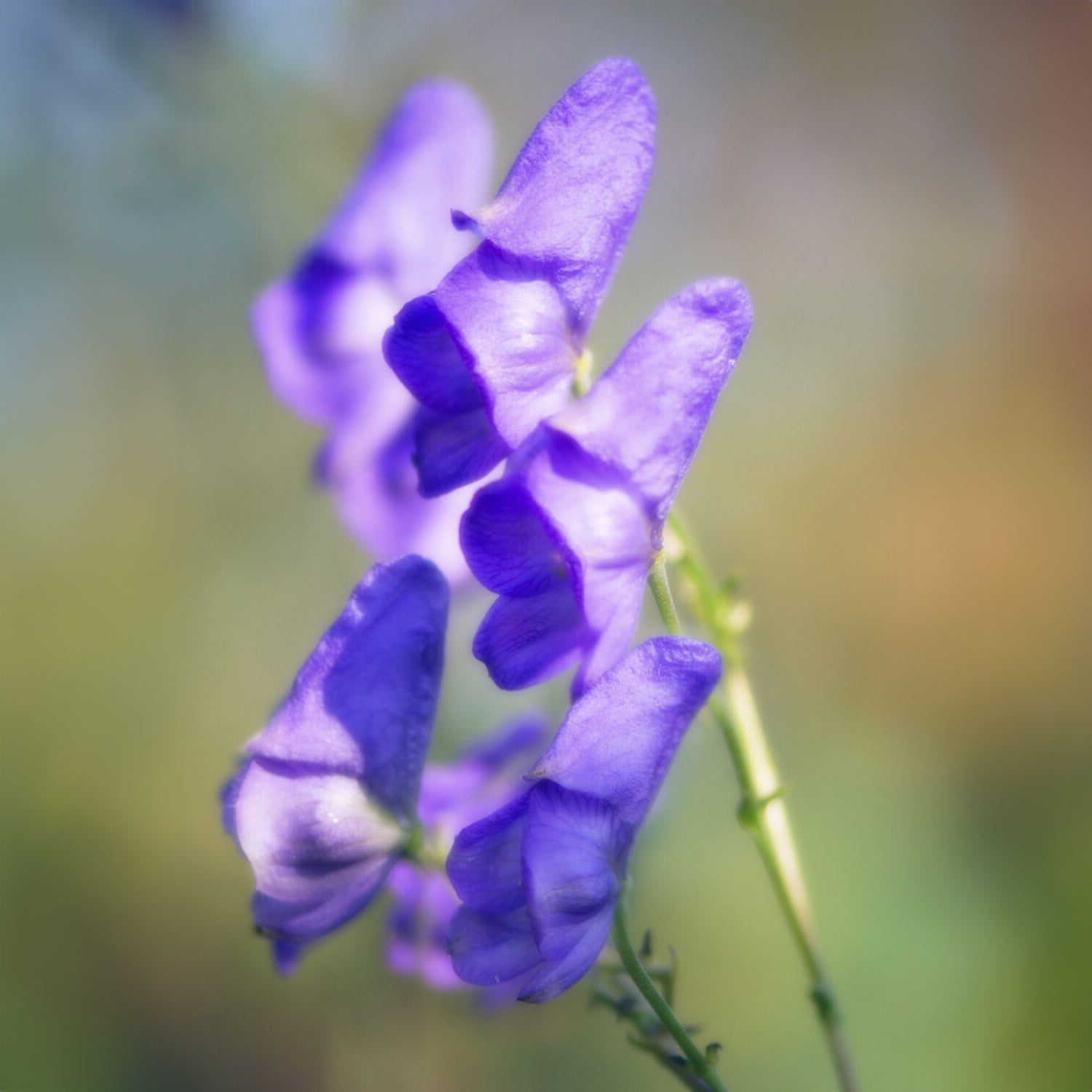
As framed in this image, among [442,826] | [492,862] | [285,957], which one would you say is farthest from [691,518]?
[492,862]

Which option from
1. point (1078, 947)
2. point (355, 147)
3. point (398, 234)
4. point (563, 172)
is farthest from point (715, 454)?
point (563, 172)

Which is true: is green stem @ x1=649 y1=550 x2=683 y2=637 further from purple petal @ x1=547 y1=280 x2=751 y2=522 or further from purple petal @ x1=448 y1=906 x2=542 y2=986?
purple petal @ x1=448 y1=906 x2=542 y2=986

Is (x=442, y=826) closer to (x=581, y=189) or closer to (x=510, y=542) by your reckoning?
(x=510, y=542)

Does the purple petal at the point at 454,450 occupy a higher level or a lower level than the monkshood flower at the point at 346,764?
higher

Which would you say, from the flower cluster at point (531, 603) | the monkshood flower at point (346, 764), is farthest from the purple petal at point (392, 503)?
the monkshood flower at point (346, 764)

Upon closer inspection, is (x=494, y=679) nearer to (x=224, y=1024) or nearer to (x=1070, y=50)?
(x=224, y=1024)

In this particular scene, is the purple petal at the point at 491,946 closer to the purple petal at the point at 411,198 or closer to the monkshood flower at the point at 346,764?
the monkshood flower at the point at 346,764
